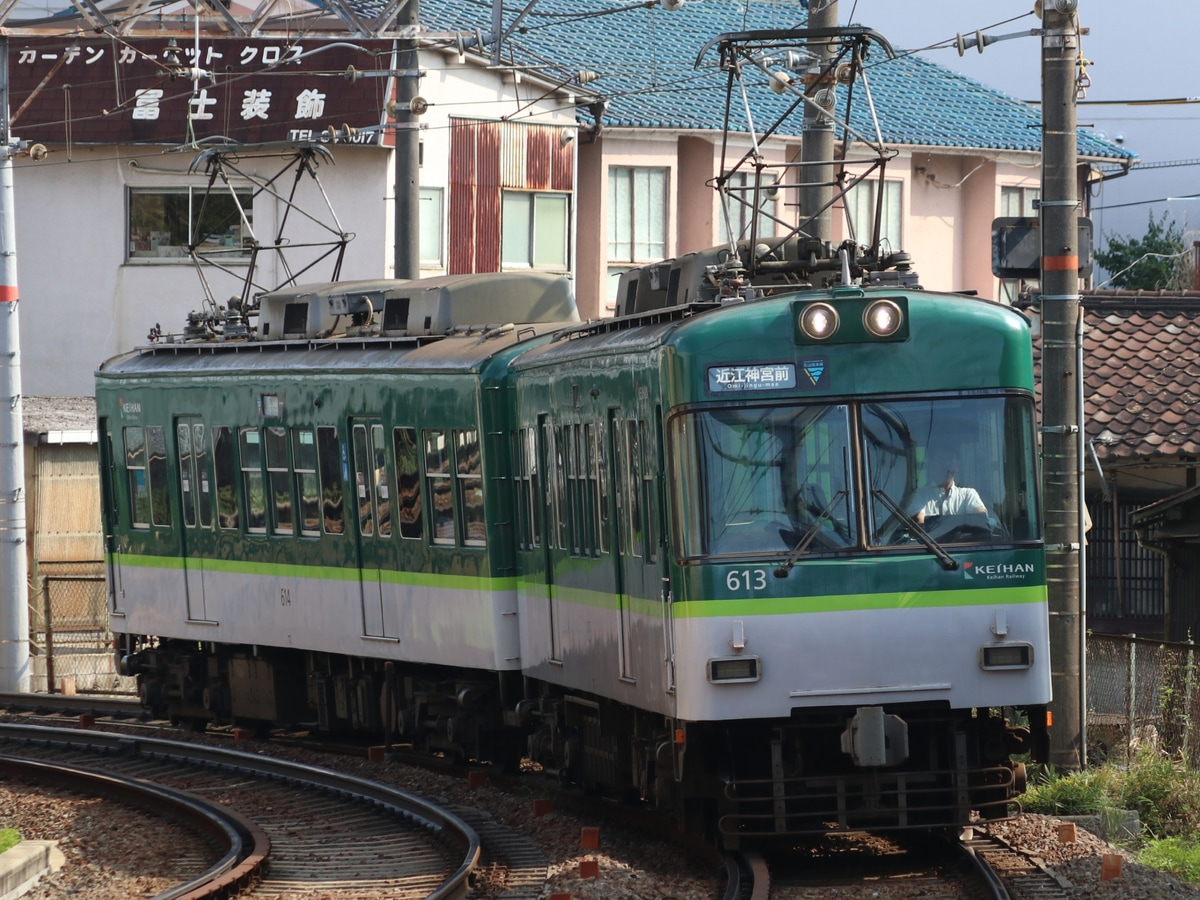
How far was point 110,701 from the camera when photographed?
19.3 meters

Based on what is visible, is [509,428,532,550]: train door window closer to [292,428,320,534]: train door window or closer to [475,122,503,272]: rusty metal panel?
[292,428,320,534]: train door window

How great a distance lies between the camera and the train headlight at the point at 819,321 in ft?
32.1

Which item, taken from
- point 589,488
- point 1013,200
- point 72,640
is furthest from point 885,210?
point 589,488

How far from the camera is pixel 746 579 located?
958cm

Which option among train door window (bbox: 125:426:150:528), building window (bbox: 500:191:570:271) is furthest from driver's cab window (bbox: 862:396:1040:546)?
building window (bbox: 500:191:570:271)

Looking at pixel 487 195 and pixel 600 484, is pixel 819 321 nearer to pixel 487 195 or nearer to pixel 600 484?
pixel 600 484

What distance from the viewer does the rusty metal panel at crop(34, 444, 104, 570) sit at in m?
25.7

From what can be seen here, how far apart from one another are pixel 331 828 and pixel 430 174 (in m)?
17.8

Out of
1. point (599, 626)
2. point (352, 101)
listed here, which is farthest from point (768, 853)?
point (352, 101)

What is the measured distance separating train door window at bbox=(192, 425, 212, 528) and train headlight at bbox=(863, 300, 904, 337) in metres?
8.25

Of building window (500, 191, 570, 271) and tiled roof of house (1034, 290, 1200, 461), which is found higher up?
building window (500, 191, 570, 271)

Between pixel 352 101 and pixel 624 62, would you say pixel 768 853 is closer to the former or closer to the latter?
pixel 352 101

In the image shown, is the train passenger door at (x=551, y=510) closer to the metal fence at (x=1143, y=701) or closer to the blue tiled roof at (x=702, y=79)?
the metal fence at (x=1143, y=701)

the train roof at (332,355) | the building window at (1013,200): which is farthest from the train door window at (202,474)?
the building window at (1013,200)
